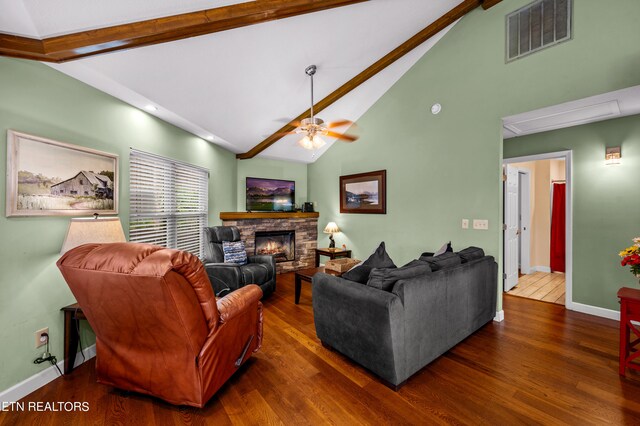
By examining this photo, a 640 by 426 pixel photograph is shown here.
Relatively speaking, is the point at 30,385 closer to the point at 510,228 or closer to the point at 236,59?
the point at 236,59

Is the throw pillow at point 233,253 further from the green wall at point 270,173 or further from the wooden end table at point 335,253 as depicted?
the wooden end table at point 335,253

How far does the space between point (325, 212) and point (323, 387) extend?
416 centimetres

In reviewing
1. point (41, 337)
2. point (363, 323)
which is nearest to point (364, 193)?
point (363, 323)

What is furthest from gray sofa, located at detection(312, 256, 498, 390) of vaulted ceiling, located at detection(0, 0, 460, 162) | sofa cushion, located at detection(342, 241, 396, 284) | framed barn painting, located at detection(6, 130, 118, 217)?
vaulted ceiling, located at detection(0, 0, 460, 162)

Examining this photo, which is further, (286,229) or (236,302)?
(286,229)

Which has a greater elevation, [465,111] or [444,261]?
[465,111]

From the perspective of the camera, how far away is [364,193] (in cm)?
505

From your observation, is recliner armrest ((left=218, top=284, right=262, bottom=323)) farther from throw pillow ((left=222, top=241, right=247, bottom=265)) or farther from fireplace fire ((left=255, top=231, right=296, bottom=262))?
fireplace fire ((left=255, top=231, right=296, bottom=262))

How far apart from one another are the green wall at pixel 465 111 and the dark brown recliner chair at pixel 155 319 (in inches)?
122

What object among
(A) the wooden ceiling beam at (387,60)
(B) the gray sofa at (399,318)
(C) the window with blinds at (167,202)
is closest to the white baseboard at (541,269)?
(B) the gray sofa at (399,318)

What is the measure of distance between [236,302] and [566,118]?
4.22 meters

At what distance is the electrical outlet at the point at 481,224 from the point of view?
3379mm

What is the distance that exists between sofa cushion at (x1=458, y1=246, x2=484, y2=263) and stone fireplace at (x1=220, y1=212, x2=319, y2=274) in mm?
3448

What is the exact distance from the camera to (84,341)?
7.98 ft
